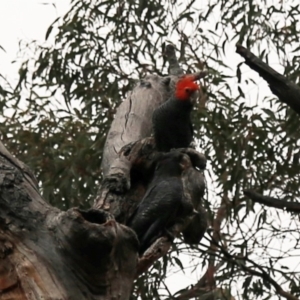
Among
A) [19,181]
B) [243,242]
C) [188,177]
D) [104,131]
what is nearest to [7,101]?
[104,131]

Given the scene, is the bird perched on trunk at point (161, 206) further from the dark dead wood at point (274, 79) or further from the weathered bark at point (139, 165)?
the dark dead wood at point (274, 79)

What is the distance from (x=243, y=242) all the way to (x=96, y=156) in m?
0.81

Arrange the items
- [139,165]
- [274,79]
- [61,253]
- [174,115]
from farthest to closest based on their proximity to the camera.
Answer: [174,115] → [139,165] → [274,79] → [61,253]

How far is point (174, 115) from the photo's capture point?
225 centimetres

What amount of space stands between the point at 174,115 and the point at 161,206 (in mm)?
440

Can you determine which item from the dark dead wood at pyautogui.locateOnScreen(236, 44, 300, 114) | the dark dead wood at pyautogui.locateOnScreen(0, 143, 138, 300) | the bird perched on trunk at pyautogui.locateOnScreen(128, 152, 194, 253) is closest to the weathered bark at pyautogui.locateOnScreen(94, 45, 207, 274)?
the bird perched on trunk at pyautogui.locateOnScreen(128, 152, 194, 253)

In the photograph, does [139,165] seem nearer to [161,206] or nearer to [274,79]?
[161,206]

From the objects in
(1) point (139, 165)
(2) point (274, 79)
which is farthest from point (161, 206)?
(2) point (274, 79)

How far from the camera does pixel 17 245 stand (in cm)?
144

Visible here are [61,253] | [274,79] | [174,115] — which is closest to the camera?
[61,253]

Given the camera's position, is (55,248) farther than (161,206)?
No

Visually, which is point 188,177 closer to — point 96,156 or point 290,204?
point 290,204

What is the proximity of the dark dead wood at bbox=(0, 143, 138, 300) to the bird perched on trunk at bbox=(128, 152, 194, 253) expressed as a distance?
1.21ft

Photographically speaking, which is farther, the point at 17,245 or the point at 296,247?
the point at 296,247
